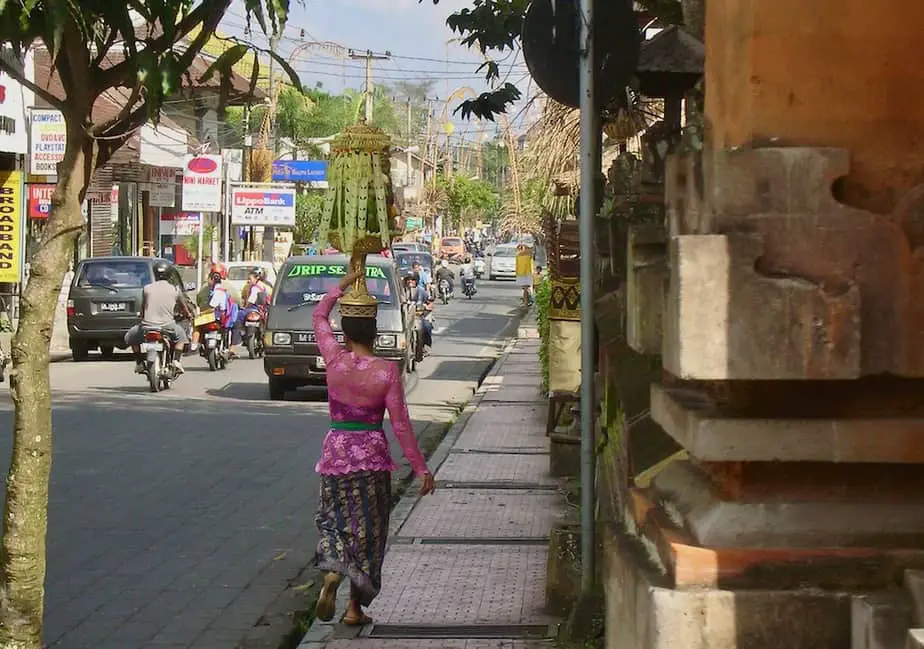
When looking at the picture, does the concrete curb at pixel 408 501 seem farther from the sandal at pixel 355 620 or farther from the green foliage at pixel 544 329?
the green foliage at pixel 544 329

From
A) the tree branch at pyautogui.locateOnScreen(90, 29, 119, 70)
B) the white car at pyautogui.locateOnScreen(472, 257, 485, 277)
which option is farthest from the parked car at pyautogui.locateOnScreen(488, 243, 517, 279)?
the tree branch at pyautogui.locateOnScreen(90, 29, 119, 70)

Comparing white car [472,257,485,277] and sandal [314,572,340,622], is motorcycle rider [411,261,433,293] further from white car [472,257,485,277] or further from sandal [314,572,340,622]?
white car [472,257,485,277]

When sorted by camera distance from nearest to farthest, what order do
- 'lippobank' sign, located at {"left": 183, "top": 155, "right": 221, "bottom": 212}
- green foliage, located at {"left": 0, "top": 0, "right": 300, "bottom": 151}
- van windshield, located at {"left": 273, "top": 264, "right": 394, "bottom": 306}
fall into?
green foliage, located at {"left": 0, "top": 0, "right": 300, "bottom": 151} → van windshield, located at {"left": 273, "top": 264, "right": 394, "bottom": 306} → 'lippobank' sign, located at {"left": 183, "top": 155, "right": 221, "bottom": 212}

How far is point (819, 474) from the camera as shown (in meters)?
3.44

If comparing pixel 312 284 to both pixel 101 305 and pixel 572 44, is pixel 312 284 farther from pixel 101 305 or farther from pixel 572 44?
pixel 572 44

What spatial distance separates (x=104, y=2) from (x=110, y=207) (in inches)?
1430

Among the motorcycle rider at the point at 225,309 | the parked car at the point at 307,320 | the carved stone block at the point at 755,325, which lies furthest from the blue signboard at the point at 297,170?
the carved stone block at the point at 755,325

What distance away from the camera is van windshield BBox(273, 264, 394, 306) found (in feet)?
66.6

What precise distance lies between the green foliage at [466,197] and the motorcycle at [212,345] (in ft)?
236

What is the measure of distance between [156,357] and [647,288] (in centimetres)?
1710

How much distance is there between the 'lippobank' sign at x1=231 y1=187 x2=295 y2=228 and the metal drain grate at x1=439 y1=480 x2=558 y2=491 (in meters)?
32.5

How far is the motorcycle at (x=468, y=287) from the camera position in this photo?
56.0 meters

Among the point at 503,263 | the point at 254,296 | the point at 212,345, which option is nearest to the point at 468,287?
the point at 503,263

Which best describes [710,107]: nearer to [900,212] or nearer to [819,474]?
[900,212]
